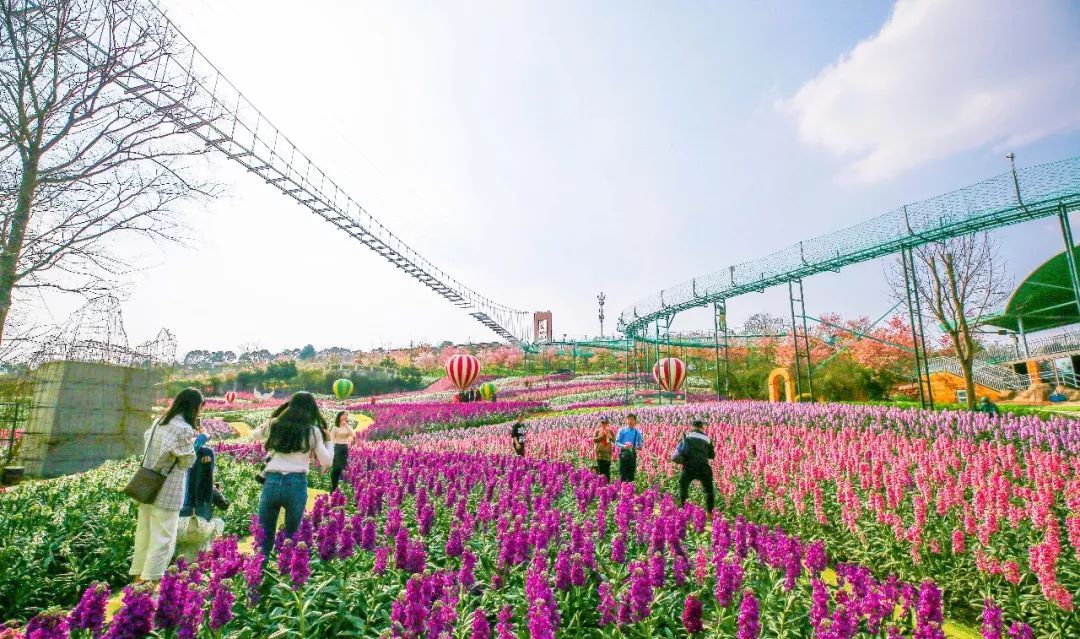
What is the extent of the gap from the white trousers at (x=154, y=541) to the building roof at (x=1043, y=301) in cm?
3776

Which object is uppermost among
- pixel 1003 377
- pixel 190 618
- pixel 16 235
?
pixel 16 235

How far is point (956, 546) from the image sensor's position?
4.69 m

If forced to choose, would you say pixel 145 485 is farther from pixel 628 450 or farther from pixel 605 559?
pixel 628 450

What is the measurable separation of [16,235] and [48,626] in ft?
30.9

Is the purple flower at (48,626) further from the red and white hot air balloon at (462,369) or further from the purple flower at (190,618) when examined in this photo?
the red and white hot air balloon at (462,369)

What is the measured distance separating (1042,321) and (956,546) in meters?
41.2

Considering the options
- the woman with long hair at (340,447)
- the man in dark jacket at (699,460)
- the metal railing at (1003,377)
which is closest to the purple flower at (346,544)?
the woman with long hair at (340,447)

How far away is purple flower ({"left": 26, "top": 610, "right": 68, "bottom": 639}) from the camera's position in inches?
94.3

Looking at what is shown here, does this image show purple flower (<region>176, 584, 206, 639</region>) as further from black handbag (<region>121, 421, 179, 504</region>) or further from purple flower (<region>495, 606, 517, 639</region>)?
black handbag (<region>121, 421, 179, 504</region>)

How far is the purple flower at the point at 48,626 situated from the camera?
2.40m

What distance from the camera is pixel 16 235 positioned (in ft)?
28.6

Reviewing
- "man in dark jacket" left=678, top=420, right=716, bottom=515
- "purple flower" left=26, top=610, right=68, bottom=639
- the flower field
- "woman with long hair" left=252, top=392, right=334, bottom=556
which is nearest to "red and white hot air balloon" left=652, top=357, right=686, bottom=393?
the flower field

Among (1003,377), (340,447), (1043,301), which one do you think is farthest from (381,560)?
(1043,301)

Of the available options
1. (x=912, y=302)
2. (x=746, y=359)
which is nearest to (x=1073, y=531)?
(x=912, y=302)
